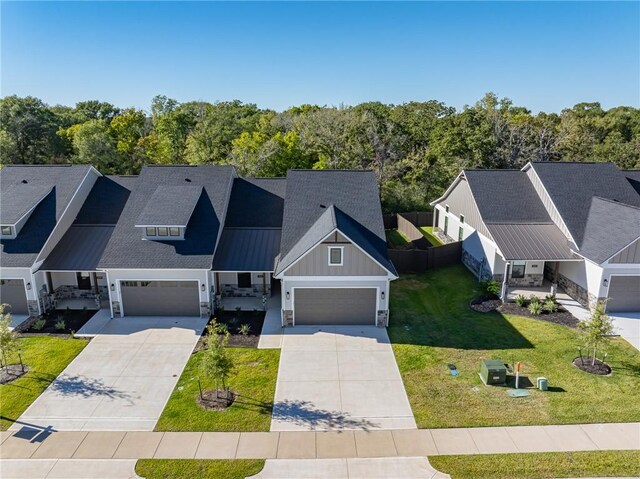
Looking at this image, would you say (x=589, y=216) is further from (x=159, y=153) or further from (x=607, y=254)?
(x=159, y=153)

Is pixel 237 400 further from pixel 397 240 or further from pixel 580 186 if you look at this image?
pixel 580 186

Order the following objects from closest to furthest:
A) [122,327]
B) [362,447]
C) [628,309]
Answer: [362,447] < [122,327] < [628,309]

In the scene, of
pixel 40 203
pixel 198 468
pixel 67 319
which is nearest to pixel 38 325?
pixel 67 319

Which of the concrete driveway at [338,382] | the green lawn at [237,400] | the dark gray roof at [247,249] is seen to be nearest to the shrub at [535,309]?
the concrete driveway at [338,382]

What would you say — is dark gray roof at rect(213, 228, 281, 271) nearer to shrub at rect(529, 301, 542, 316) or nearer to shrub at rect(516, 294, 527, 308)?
shrub at rect(516, 294, 527, 308)

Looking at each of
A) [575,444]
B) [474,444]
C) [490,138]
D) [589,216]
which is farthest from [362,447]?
[490,138]

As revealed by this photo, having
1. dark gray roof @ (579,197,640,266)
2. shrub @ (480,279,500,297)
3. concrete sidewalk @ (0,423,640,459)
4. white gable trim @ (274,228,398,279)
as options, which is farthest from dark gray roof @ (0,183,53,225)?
dark gray roof @ (579,197,640,266)
